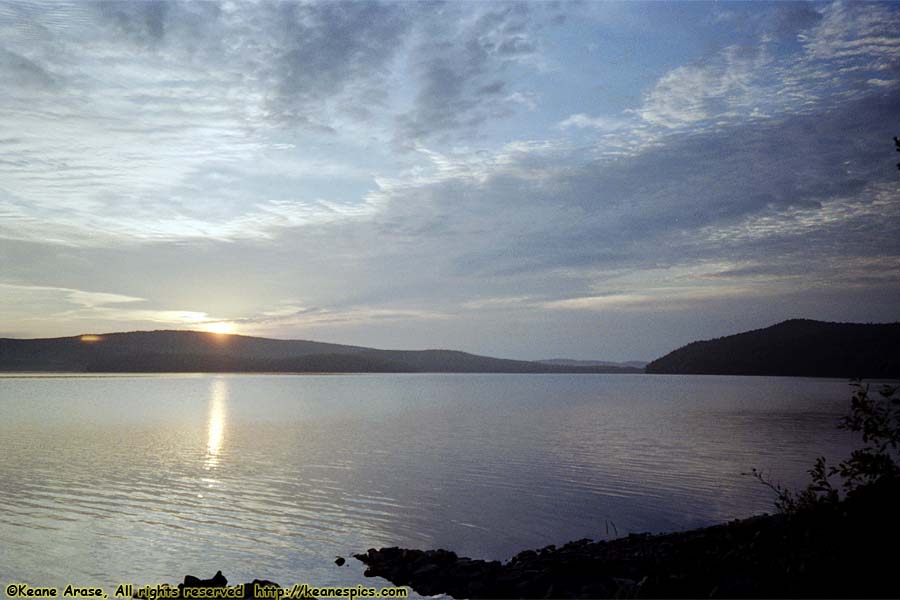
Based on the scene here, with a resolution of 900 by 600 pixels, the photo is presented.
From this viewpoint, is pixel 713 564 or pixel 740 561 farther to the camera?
pixel 713 564

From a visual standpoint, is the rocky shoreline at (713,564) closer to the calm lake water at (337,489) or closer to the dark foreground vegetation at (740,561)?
the dark foreground vegetation at (740,561)

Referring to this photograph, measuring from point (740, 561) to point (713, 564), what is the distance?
1.92 feet

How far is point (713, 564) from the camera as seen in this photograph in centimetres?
1332

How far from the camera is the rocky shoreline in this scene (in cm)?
1090

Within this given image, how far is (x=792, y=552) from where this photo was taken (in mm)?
12789

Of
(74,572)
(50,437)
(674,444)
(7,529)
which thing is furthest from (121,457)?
(674,444)

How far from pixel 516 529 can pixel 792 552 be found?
40.0 ft

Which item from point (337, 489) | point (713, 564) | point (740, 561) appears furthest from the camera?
point (337, 489)

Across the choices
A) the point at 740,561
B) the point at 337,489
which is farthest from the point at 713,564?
the point at 337,489

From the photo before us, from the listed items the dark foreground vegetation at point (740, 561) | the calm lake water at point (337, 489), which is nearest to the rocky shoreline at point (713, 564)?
the dark foreground vegetation at point (740, 561)

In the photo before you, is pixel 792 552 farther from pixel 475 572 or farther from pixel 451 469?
pixel 451 469

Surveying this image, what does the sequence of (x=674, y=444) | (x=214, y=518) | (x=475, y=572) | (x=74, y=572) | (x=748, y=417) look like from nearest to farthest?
(x=475, y=572) → (x=74, y=572) → (x=214, y=518) → (x=674, y=444) → (x=748, y=417)

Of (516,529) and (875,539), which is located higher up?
(875,539)

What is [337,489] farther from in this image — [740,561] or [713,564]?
[740,561]
